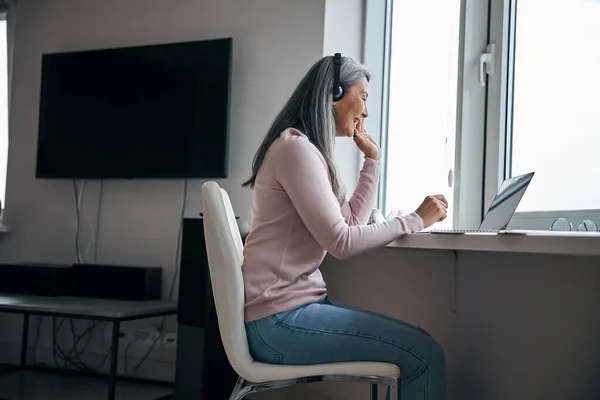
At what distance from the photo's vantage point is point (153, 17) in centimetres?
329

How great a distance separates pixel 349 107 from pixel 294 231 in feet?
1.36

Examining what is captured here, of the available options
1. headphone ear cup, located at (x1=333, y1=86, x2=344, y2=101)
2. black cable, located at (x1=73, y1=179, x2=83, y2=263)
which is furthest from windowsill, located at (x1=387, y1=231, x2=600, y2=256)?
black cable, located at (x1=73, y1=179, x2=83, y2=263)

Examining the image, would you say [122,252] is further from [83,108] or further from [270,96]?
[270,96]

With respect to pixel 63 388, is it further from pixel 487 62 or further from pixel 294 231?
pixel 487 62

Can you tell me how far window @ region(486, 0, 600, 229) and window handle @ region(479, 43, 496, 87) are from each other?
1.2 inches

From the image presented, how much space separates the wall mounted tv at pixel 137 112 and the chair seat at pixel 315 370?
5.46 feet

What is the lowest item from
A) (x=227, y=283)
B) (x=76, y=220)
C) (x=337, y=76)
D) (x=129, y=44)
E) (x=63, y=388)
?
(x=63, y=388)

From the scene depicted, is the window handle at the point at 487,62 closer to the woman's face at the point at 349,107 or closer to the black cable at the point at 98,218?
the woman's face at the point at 349,107

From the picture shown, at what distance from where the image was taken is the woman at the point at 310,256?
134cm

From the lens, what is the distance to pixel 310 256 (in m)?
1.48

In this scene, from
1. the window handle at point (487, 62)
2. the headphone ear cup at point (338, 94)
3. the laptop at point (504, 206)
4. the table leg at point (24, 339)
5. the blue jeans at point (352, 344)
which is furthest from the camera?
the table leg at point (24, 339)

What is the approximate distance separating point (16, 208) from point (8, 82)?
75 cm

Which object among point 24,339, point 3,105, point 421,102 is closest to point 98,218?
point 24,339

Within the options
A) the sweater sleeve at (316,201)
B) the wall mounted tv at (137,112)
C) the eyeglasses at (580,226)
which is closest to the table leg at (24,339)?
the wall mounted tv at (137,112)
